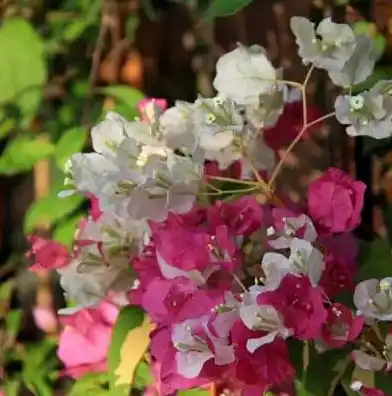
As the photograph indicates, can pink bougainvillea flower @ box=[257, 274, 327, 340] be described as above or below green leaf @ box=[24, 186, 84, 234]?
above

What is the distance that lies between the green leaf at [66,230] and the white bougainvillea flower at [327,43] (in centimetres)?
39

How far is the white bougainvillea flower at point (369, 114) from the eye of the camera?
0.66 m

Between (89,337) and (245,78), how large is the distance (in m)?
0.32

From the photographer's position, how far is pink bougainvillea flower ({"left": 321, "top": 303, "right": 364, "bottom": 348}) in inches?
25.2

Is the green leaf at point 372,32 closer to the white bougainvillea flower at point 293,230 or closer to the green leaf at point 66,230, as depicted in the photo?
the white bougainvillea flower at point 293,230

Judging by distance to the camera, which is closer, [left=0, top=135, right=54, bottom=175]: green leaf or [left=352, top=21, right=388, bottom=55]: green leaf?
[left=352, top=21, right=388, bottom=55]: green leaf

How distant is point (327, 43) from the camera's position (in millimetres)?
681

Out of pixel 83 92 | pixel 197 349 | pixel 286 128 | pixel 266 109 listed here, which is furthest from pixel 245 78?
pixel 83 92

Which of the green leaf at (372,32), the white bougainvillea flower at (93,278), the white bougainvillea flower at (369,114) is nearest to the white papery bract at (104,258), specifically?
the white bougainvillea flower at (93,278)

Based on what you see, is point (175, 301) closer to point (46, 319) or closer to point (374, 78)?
point (374, 78)

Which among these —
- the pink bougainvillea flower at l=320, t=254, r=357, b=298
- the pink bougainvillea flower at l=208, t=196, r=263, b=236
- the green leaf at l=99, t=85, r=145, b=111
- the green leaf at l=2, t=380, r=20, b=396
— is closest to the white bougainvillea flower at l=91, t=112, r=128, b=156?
the pink bougainvillea flower at l=208, t=196, r=263, b=236

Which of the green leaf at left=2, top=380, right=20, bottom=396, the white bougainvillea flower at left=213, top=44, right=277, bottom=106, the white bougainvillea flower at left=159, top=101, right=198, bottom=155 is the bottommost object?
the green leaf at left=2, top=380, right=20, bottom=396

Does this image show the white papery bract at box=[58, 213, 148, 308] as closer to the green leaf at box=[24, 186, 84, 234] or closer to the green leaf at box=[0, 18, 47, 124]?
the green leaf at box=[24, 186, 84, 234]

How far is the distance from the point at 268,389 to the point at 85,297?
0.62ft
